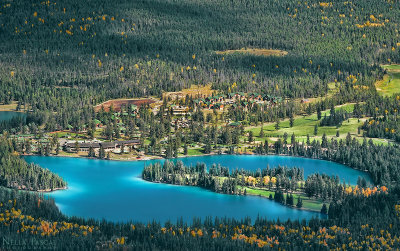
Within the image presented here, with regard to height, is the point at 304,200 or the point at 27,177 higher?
the point at 27,177

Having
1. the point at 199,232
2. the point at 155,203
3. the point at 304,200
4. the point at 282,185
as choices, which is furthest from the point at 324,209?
the point at 155,203

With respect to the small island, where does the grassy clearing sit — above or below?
below

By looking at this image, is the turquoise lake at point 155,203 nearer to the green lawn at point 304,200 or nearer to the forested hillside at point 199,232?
the green lawn at point 304,200

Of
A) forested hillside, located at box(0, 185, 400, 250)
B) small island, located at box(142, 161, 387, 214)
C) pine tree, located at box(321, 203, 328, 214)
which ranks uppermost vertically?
small island, located at box(142, 161, 387, 214)

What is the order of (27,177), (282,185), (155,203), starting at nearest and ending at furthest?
(155,203)
(27,177)
(282,185)

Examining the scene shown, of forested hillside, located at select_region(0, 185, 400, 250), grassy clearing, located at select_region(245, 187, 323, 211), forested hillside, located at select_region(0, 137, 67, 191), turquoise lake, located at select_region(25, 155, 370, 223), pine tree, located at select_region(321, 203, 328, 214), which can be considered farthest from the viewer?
forested hillside, located at select_region(0, 137, 67, 191)

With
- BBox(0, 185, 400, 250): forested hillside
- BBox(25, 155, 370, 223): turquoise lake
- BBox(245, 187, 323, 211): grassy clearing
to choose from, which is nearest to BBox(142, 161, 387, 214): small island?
BBox(245, 187, 323, 211): grassy clearing

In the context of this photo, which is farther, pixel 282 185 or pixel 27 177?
pixel 282 185

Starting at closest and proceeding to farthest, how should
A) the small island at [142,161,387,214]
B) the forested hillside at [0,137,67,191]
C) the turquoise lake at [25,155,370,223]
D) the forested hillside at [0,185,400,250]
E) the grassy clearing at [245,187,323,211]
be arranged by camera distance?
the forested hillside at [0,185,400,250] < the turquoise lake at [25,155,370,223] < the grassy clearing at [245,187,323,211] < the small island at [142,161,387,214] < the forested hillside at [0,137,67,191]

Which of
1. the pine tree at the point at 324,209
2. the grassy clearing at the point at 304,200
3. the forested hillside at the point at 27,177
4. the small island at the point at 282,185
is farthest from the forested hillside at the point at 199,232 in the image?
the forested hillside at the point at 27,177

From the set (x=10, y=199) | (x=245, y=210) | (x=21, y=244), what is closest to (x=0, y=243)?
(x=21, y=244)

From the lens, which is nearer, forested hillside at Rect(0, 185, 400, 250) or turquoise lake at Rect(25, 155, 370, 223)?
forested hillside at Rect(0, 185, 400, 250)

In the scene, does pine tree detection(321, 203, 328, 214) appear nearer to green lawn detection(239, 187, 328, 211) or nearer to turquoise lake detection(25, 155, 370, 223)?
turquoise lake detection(25, 155, 370, 223)

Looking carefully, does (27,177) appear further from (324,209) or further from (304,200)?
(324,209)
